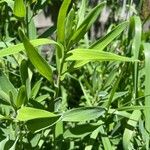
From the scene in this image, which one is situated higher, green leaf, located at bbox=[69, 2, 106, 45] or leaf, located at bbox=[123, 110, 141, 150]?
green leaf, located at bbox=[69, 2, 106, 45]

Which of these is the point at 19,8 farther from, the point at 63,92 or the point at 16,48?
the point at 63,92

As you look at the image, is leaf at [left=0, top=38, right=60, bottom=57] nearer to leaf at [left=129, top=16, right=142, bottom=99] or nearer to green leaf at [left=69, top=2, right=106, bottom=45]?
green leaf at [left=69, top=2, right=106, bottom=45]

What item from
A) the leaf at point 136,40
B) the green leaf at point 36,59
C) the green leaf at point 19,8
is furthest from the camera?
the leaf at point 136,40

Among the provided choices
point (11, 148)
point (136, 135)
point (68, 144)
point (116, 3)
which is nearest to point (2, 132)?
point (11, 148)

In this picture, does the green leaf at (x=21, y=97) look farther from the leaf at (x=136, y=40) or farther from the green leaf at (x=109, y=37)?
the leaf at (x=136, y=40)

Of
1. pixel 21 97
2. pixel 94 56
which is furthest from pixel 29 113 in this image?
pixel 94 56

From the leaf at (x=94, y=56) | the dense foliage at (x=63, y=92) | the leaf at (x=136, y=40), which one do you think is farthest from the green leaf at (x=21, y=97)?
Result: the leaf at (x=136, y=40)

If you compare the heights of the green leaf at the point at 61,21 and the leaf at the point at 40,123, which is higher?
the green leaf at the point at 61,21

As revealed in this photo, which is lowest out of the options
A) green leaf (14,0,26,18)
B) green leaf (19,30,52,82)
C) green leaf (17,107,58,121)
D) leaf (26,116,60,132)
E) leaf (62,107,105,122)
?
leaf (26,116,60,132)

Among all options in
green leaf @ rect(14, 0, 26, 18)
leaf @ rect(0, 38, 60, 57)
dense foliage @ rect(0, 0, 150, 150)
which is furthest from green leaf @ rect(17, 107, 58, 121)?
green leaf @ rect(14, 0, 26, 18)
